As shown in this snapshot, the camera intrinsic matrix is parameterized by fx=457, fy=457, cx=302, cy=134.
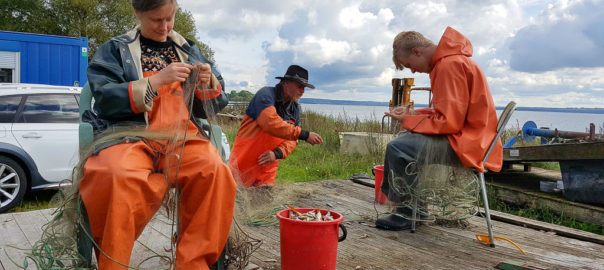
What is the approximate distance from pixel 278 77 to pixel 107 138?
8.70 ft

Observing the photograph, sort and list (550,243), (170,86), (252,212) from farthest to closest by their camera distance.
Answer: (252,212), (550,243), (170,86)

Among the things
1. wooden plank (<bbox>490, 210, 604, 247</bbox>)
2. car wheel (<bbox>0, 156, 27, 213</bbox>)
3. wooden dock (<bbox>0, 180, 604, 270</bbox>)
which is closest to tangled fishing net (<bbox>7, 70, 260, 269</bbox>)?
wooden dock (<bbox>0, 180, 604, 270</bbox>)

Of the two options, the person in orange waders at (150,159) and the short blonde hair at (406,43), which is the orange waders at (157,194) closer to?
the person in orange waders at (150,159)

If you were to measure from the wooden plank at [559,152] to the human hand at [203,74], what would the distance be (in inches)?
144

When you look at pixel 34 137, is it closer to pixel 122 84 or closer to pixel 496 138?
pixel 122 84

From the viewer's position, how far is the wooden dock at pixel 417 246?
2.85 metres

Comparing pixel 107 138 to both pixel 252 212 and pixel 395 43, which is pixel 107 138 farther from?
pixel 395 43

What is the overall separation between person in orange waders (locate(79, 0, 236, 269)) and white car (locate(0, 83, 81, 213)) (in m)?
3.29

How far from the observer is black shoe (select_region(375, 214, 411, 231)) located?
3.61 m

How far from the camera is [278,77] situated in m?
4.61

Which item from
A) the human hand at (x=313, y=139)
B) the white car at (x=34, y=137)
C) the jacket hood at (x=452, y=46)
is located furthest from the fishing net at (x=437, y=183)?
the white car at (x=34, y=137)

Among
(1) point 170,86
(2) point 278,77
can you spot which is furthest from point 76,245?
(2) point 278,77

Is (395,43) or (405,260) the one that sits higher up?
(395,43)

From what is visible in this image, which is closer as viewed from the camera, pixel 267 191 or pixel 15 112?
pixel 267 191
